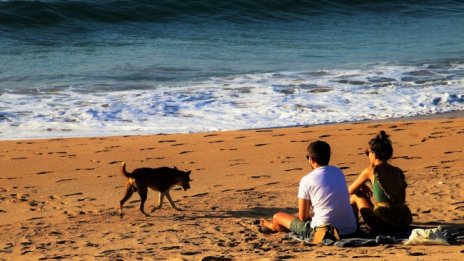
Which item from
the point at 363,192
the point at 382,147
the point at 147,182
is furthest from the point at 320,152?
the point at 147,182

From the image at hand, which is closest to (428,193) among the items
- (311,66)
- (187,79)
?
(187,79)

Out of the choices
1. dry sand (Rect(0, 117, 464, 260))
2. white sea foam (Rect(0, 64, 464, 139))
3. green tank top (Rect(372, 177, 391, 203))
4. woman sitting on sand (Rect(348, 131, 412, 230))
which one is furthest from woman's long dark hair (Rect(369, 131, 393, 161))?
white sea foam (Rect(0, 64, 464, 139))

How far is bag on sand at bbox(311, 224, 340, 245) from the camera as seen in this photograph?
696 cm

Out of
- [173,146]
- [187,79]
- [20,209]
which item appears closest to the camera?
[20,209]

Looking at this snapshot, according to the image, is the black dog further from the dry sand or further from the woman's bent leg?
the woman's bent leg

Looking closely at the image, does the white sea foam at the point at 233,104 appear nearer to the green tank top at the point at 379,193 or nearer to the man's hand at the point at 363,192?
the man's hand at the point at 363,192

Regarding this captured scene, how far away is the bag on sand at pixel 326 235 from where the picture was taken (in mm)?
6957

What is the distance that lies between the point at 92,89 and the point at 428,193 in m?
9.61

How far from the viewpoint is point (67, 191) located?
944 centimetres

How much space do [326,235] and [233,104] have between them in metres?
8.51

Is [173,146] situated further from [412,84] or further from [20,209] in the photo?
[412,84]

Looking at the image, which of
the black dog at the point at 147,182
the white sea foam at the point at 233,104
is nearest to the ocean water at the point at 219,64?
the white sea foam at the point at 233,104

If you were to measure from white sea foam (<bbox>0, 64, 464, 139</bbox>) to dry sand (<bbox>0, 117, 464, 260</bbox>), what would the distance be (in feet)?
3.60

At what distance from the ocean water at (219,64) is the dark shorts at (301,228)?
620 centimetres
